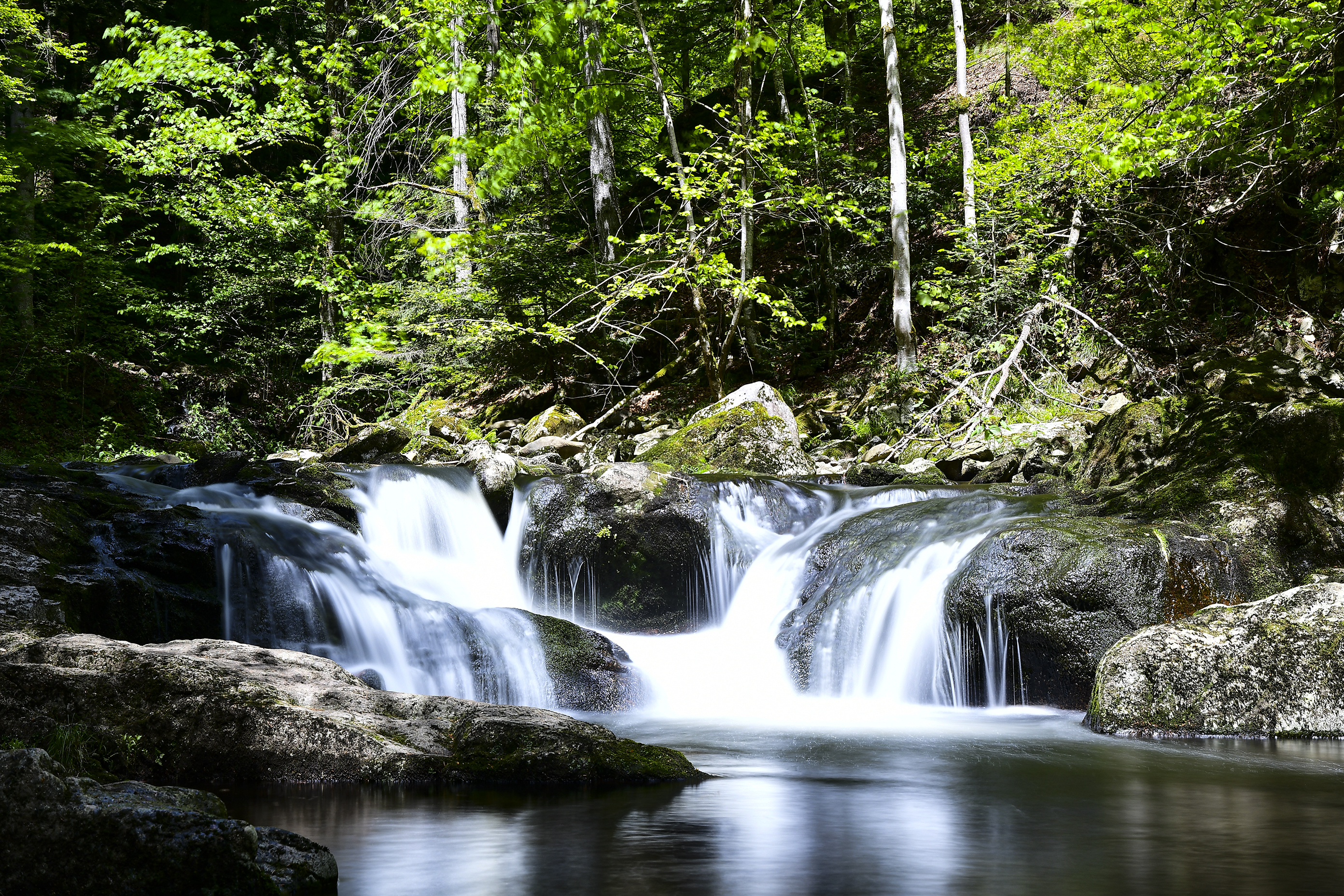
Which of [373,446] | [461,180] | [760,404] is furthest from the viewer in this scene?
[461,180]

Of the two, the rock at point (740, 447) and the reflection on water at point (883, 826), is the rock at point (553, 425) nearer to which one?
the rock at point (740, 447)

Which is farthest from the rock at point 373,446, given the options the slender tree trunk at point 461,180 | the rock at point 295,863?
the rock at point 295,863

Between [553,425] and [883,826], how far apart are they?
12.5 m

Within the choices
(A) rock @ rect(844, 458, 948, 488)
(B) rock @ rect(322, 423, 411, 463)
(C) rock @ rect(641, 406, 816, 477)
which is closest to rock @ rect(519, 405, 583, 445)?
(B) rock @ rect(322, 423, 411, 463)

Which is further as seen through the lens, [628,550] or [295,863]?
[628,550]

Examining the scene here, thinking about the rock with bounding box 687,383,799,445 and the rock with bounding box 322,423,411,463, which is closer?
the rock with bounding box 687,383,799,445

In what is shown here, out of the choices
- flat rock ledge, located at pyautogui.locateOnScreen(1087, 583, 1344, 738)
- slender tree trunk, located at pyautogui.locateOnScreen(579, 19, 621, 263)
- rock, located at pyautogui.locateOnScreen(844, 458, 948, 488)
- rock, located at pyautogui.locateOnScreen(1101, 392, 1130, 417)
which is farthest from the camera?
slender tree trunk, located at pyautogui.locateOnScreen(579, 19, 621, 263)

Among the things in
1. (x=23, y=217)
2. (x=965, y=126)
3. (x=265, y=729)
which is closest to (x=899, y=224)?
(x=965, y=126)

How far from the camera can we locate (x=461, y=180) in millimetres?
18516

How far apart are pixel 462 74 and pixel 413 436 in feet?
19.1

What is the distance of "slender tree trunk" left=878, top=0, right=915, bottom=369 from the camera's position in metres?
14.6

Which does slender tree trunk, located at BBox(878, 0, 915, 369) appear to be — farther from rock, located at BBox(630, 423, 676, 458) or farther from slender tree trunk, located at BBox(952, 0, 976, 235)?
rock, located at BBox(630, 423, 676, 458)

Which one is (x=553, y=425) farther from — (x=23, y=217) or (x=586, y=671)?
(x=23, y=217)

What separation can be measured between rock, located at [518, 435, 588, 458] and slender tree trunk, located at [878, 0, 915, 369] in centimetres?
521
